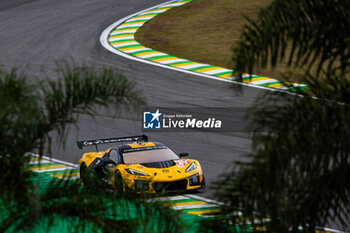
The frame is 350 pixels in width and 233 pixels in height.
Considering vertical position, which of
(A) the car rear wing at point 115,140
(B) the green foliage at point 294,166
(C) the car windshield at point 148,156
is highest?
(B) the green foliage at point 294,166

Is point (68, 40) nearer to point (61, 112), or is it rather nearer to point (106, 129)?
point (106, 129)

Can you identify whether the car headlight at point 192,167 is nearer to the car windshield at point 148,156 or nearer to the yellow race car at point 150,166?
the yellow race car at point 150,166

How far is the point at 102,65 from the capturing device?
25.2 m

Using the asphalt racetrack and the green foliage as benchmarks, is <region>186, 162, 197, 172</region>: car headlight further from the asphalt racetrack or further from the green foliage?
the green foliage

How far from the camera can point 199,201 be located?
46.5ft

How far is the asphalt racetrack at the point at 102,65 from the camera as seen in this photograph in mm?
17875

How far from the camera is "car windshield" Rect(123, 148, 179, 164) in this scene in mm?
14219

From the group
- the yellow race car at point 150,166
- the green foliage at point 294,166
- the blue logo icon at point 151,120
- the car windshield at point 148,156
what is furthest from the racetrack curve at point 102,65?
the green foliage at point 294,166

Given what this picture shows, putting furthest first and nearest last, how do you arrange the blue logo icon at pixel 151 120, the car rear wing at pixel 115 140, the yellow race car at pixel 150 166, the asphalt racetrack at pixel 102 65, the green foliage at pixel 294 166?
the blue logo icon at pixel 151 120
the asphalt racetrack at pixel 102 65
the car rear wing at pixel 115 140
the yellow race car at pixel 150 166
the green foliage at pixel 294 166

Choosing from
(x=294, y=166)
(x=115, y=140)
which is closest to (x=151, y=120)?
(x=115, y=140)

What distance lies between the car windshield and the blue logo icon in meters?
5.05

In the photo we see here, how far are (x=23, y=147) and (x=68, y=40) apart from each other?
23.1 m

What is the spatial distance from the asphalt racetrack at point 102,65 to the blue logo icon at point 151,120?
30 centimetres

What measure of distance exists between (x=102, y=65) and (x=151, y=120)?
6.19 metres
